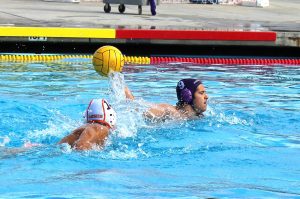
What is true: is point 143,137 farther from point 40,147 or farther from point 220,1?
point 220,1

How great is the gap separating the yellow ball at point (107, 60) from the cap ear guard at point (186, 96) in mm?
757

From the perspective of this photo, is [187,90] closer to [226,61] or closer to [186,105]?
[186,105]

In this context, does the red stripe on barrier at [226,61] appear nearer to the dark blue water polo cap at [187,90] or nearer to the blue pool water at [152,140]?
the blue pool water at [152,140]

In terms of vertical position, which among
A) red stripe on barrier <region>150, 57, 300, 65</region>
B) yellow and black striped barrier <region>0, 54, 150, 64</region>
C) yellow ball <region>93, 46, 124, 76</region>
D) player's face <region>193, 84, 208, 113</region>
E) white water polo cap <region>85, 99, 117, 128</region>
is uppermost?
yellow ball <region>93, 46, 124, 76</region>

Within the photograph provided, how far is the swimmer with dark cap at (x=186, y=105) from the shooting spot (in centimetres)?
774

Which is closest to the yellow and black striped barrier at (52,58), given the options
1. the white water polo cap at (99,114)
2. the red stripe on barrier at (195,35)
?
the red stripe on barrier at (195,35)

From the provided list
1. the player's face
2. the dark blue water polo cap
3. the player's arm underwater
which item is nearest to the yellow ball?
the player's arm underwater

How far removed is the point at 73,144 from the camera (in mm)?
6211

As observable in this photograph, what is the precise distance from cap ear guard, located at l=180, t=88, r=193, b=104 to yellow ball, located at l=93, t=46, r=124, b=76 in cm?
76

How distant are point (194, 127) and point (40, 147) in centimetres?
198

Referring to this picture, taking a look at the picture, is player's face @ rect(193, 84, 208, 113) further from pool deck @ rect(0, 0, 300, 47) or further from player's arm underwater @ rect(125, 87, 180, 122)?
pool deck @ rect(0, 0, 300, 47)

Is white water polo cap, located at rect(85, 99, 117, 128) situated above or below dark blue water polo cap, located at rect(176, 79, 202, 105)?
above

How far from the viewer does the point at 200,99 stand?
7.87 meters

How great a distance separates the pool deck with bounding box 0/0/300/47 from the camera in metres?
12.8
